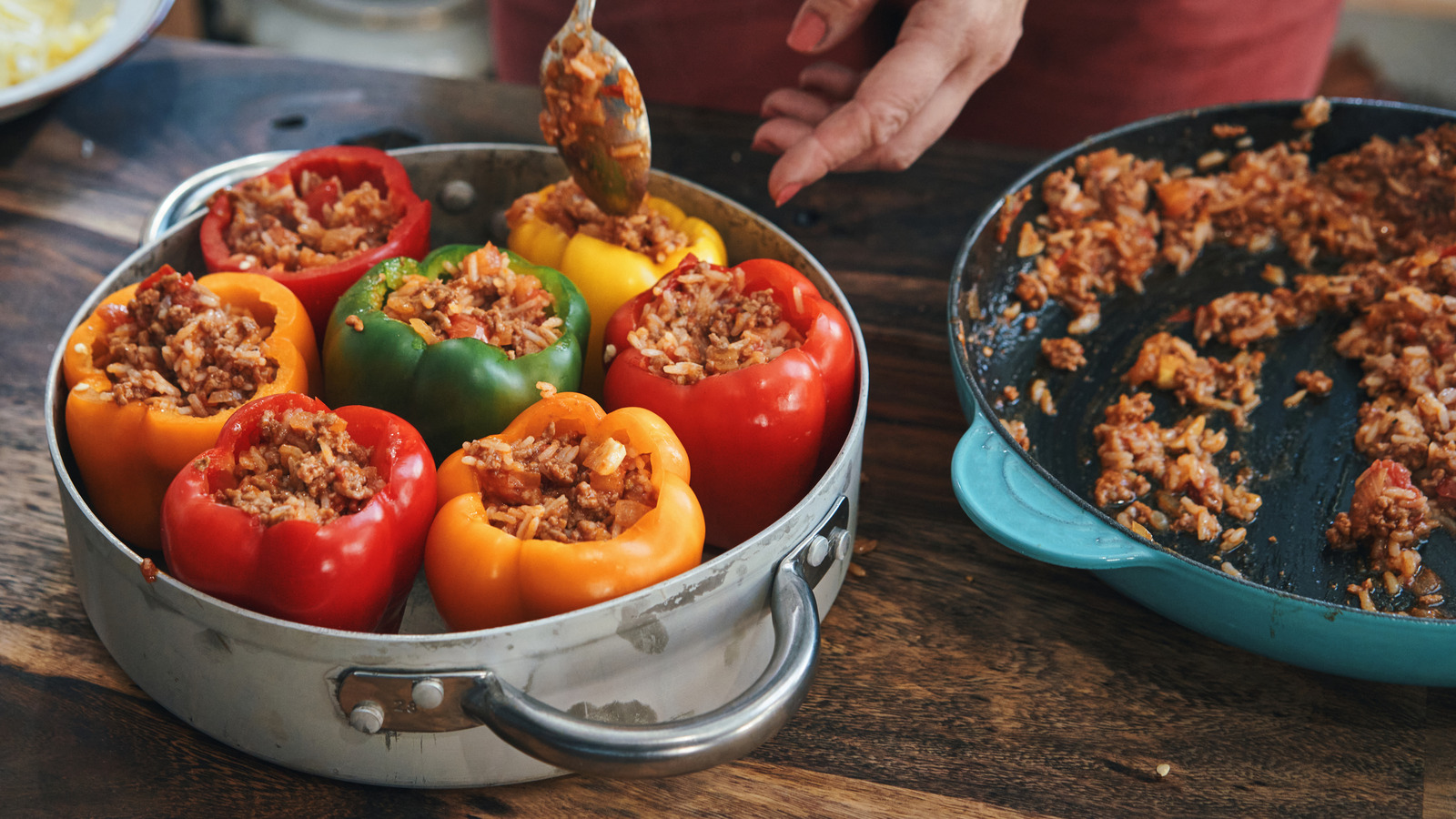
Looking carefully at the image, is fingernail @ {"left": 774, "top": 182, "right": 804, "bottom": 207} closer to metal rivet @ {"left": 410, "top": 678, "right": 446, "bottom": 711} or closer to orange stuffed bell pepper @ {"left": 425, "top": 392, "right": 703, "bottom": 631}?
orange stuffed bell pepper @ {"left": 425, "top": 392, "right": 703, "bottom": 631}

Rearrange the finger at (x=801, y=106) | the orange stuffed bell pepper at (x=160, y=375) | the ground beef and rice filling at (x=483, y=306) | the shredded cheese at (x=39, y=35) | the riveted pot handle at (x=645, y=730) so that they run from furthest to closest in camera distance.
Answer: the shredded cheese at (x=39, y=35) → the finger at (x=801, y=106) → the ground beef and rice filling at (x=483, y=306) → the orange stuffed bell pepper at (x=160, y=375) → the riveted pot handle at (x=645, y=730)

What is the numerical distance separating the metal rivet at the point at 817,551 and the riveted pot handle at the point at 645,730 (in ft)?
0.50

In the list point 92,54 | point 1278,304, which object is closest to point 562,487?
point 1278,304

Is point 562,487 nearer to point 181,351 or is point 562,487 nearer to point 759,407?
point 759,407

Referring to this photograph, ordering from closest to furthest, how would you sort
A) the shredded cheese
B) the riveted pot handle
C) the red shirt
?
the riveted pot handle → the shredded cheese → the red shirt

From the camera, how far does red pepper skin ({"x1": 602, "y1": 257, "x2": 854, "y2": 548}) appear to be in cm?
122

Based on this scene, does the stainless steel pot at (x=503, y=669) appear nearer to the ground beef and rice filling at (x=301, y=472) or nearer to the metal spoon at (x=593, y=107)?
the ground beef and rice filling at (x=301, y=472)

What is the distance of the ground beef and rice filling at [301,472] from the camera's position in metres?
1.05

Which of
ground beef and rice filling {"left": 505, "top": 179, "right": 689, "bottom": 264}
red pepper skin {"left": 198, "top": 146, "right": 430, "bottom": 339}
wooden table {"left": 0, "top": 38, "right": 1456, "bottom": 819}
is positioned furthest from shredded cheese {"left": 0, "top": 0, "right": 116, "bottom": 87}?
ground beef and rice filling {"left": 505, "top": 179, "right": 689, "bottom": 264}

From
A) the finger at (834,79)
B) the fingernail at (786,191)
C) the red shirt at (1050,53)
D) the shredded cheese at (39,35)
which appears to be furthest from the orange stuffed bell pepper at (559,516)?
the shredded cheese at (39,35)

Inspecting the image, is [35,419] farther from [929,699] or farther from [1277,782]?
[1277,782]

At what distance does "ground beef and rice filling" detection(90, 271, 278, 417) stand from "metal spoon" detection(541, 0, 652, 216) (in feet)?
1.46

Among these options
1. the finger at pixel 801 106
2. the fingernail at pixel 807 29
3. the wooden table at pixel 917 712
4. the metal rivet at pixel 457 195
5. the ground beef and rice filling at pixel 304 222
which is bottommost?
the wooden table at pixel 917 712

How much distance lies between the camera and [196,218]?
57.4 inches
